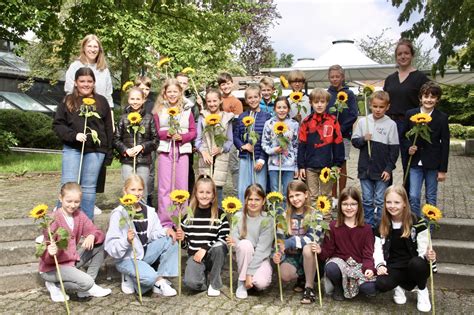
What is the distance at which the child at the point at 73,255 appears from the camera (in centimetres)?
445

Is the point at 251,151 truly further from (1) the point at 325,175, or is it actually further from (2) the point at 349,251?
(2) the point at 349,251

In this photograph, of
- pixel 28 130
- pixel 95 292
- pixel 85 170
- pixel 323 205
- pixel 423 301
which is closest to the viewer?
pixel 323 205

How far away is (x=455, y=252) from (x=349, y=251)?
1.50m

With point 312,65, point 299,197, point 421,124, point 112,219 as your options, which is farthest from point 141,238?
point 312,65

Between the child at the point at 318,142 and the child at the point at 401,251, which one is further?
the child at the point at 318,142

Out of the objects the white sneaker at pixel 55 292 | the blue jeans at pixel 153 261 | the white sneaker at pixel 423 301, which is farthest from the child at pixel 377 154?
the white sneaker at pixel 55 292

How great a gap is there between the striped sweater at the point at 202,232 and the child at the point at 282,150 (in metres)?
1.03

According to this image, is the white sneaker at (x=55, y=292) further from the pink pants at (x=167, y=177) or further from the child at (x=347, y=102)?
the child at (x=347, y=102)

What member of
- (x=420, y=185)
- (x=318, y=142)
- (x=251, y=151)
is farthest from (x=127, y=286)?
(x=420, y=185)

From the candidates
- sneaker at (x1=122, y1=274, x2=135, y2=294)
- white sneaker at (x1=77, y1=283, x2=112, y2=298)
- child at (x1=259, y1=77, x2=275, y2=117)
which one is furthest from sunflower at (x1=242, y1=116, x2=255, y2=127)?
white sneaker at (x1=77, y1=283, x2=112, y2=298)

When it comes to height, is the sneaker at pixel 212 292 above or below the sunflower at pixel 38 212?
below

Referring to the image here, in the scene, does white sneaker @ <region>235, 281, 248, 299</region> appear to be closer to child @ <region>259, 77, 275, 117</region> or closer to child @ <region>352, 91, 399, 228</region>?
child @ <region>352, 91, 399, 228</region>

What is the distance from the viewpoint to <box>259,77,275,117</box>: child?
20.2ft

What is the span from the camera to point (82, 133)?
5215 mm
